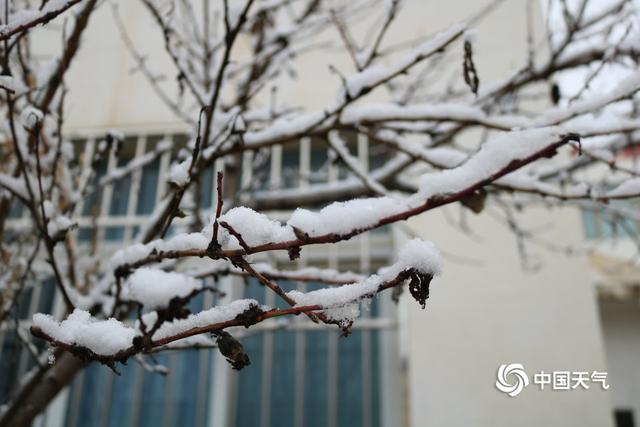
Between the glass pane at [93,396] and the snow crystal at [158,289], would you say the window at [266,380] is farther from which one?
the snow crystal at [158,289]

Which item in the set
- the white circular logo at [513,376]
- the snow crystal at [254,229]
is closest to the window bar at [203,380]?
the white circular logo at [513,376]

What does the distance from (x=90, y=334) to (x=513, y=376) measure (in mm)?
2977

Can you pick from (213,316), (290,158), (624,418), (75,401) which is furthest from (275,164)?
(624,418)

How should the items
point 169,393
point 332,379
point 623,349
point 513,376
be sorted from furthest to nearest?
point 623,349 < point 169,393 < point 332,379 < point 513,376

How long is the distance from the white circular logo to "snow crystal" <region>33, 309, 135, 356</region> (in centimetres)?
269

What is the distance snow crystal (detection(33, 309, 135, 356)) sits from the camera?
615 mm

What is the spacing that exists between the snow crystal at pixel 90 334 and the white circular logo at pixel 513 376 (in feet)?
8.83

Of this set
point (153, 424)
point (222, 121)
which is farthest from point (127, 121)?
point (222, 121)

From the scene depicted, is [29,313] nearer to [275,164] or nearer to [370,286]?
[275,164]

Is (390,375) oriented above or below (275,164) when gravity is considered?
below

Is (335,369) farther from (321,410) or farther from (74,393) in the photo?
(74,393)

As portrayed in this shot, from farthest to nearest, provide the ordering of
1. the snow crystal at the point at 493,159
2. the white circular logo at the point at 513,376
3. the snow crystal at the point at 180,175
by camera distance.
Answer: the white circular logo at the point at 513,376, the snow crystal at the point at 180,175, the snow crystal at the point at 493,159

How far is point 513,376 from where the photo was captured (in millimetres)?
3105

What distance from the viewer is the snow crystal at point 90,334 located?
615 millimetres
